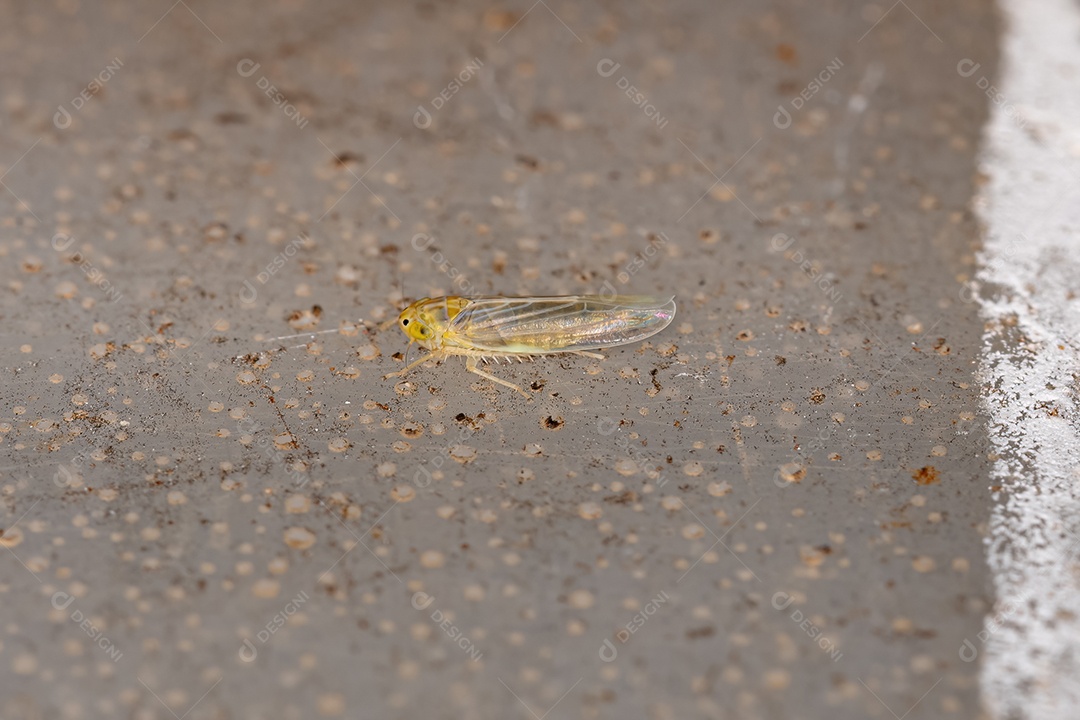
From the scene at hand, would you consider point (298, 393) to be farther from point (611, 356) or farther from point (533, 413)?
point (611, 356)
